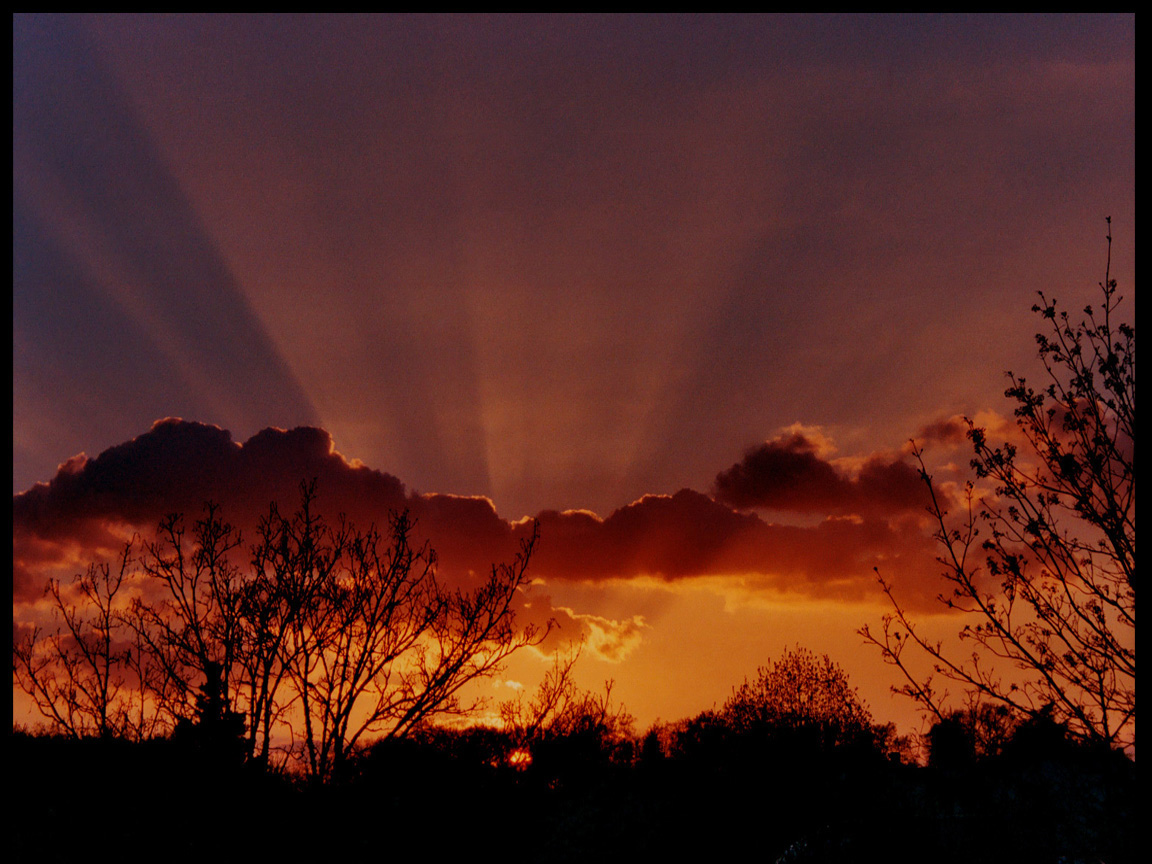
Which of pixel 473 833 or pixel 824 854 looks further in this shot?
pixel 473 833

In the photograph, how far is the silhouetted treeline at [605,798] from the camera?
58.5ft

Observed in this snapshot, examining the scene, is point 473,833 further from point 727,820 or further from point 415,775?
point 727,820

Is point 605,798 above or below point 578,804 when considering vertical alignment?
above

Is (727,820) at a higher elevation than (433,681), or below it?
below

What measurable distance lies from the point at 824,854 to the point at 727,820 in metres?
25.0

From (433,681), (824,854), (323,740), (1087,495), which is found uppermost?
(1087,495)

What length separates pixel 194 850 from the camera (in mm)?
19094

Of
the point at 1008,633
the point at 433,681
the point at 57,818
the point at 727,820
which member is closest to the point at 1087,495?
the point at 1008,633

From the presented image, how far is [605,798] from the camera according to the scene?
4225 centimetres

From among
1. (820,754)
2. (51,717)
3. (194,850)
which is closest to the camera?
(194,850)

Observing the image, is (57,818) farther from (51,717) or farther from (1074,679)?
(1074,679)

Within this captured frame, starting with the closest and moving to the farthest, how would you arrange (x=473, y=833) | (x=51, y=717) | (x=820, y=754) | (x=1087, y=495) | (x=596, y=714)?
1. (x=1087, y=495)
2. (x=51, y=717)
3. (x=473, y=833)
4. (x=820, y=754)
5. (x=596, y=714)

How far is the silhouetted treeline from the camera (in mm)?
17828

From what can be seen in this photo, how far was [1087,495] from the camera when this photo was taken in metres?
8.47
